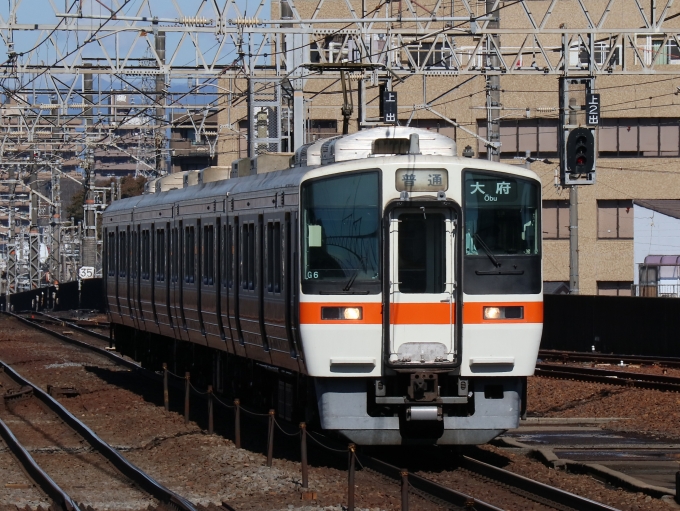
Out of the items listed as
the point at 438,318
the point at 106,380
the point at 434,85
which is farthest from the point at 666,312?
the point at 434,85

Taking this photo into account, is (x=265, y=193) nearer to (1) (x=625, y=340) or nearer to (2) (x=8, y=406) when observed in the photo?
(2) (x=8, y=406)

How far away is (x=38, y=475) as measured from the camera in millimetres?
11484

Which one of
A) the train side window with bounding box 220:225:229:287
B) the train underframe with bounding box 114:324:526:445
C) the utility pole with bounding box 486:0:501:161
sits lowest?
the train underframe with bounding box 114:324:526:445

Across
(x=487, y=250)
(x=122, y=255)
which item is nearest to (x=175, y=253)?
(x=122, y=255)

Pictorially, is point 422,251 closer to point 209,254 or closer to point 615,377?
point 209,254

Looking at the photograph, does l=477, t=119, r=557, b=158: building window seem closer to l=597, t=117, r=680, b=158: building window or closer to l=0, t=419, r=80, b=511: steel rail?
l=597, t=117, r=680, b=158: building window

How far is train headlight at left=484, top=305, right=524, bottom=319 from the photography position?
1156 centimetres

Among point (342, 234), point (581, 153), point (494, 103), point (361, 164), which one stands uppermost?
point (494, 103)

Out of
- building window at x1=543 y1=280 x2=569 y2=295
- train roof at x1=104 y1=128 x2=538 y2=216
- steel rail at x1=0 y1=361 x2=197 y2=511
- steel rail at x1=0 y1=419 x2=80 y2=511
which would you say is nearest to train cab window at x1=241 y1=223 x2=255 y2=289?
train roof at x1=104 y1=128 x2=538 y2=216

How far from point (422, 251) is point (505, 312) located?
0.92 m

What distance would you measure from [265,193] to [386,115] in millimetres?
13465

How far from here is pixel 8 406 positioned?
1770 cm

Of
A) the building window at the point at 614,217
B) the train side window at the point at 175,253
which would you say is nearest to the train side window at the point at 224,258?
the train side window at the point at 175,253

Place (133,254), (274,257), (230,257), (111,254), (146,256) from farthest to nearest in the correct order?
(111,254) → (133,254) → (146,256) → (230,257) → (274,257)
